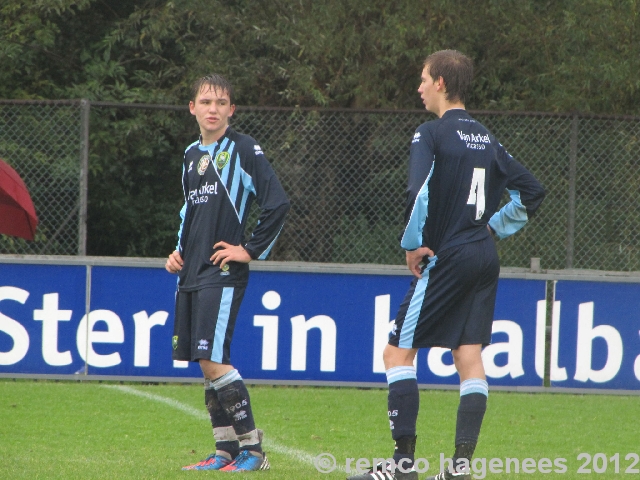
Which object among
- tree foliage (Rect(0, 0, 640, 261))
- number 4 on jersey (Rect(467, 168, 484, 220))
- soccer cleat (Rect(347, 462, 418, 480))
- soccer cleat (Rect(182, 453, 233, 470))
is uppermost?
tree foliage (Rect(0, 0, 640, 261))

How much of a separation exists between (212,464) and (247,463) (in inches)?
8.2

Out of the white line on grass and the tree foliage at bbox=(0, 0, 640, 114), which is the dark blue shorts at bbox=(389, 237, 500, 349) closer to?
the white line on grass

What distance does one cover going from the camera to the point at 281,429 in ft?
22.5

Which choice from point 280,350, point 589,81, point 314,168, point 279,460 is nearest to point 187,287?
point 279,460

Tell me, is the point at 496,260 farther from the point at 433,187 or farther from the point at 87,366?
the point at 87,366

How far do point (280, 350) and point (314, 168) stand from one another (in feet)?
6.22

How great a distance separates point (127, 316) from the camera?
862 centimetres

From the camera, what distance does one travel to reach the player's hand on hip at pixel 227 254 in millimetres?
4973

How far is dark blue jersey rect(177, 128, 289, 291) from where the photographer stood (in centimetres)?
506

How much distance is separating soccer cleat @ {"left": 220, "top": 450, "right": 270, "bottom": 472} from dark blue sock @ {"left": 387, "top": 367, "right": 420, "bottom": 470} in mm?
834

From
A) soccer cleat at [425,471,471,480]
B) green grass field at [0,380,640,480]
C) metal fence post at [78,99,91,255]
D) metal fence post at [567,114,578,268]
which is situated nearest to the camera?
soccer cleat at [425,471,471,480]

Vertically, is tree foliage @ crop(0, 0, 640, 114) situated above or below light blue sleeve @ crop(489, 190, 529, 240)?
above

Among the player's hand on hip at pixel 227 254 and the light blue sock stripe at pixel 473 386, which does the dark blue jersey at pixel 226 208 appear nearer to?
the player's hand on hip at pixel 227 254

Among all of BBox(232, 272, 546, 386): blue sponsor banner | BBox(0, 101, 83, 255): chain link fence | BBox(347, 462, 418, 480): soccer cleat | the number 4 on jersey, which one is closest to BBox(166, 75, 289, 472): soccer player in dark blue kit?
BBox(347, 462, 418, 480): soccer cleat
